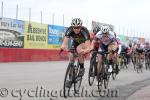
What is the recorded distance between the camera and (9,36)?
26797mm

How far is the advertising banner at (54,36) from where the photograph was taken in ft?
104

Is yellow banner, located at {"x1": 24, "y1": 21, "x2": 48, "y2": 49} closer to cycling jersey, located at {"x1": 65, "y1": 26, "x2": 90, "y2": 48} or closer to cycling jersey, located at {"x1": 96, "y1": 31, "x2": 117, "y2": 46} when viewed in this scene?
cycling jersey, located at {"x1": 96, "y1": 31, "x2": 117, "y2": 46}

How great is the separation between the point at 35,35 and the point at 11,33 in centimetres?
284

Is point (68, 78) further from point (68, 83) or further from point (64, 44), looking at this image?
point (64, 44)

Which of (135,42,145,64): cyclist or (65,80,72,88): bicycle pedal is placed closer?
(65,80,72,88): bicycle pedal

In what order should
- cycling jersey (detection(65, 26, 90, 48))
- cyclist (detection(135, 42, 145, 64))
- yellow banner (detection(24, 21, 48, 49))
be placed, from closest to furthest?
cycling jersey (detection(65, 26, 90, 48)) < cyclist (detection(135, 42, 145, 64)) < yellow banner (detection(24, 21, 48, 49))

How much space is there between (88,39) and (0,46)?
15.6 meters

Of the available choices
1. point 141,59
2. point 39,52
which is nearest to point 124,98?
point 141,59

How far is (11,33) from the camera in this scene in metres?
27.1

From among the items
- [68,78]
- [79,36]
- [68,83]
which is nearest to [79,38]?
[79,36]

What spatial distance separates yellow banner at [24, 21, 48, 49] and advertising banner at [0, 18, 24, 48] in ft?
1.68

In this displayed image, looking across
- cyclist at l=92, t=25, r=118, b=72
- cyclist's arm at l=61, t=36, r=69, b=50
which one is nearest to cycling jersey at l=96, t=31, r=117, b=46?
cyclist at l=92, t=25, r=118, b=72

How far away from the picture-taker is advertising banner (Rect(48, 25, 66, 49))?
31.6 meters

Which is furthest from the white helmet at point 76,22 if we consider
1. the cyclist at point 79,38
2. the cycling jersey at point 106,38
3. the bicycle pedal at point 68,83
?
the cycling jersey at point 106,38
